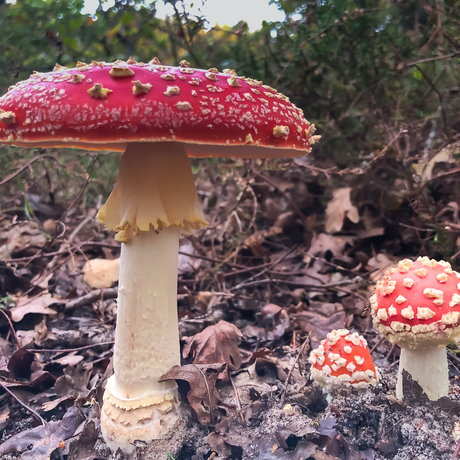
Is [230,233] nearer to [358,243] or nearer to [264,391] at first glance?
[358,243]

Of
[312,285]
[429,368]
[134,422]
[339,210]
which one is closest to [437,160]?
[339,210]

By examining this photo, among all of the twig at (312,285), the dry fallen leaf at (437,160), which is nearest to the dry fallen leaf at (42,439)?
the twig at (312,285)

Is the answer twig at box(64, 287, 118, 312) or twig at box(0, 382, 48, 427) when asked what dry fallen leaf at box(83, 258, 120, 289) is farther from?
twig at box(0, 382, 48, 427)

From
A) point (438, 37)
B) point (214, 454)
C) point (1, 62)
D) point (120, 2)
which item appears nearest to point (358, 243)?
point (438, 37)

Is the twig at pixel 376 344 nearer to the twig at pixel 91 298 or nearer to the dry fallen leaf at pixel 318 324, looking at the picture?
the dry fallen leaf at pixel 318 324

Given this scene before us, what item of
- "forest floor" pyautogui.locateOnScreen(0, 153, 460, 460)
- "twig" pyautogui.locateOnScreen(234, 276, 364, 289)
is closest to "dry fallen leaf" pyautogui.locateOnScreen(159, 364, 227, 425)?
"forest floor" pyautogui.locateOnScreen(0, 153, 460, 460)

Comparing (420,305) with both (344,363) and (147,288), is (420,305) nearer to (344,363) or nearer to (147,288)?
(344,363)
